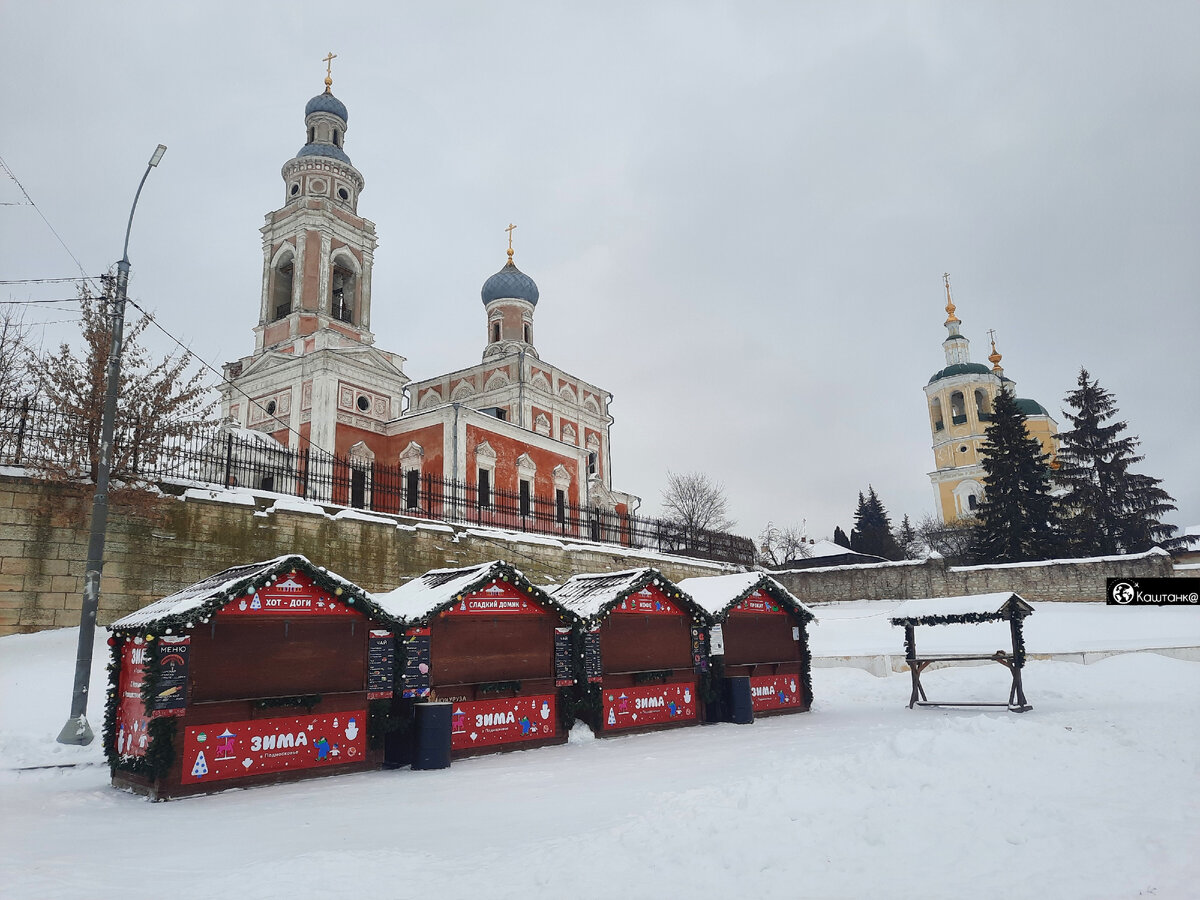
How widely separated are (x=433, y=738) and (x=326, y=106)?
112ft

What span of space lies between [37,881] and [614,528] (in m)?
22.4

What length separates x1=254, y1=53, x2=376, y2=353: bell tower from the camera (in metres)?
32.7

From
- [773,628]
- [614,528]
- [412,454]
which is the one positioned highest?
[412,454]

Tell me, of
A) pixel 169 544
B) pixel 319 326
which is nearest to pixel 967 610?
pixel 169 544

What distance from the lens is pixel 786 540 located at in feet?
239

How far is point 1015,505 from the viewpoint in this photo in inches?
1330

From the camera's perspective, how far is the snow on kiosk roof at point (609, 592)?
13359 mm

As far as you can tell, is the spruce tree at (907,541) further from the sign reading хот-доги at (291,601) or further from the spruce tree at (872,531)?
the sign reading хот-доги at (291,601)

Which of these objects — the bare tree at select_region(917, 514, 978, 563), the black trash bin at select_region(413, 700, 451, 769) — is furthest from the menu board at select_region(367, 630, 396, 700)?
the bare tree at select_region(917, 514, 978, 563)

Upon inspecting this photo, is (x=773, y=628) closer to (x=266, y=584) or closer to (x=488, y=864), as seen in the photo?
(x=266, y=584)

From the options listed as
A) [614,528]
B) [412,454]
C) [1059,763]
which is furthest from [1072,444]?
[1059,763]

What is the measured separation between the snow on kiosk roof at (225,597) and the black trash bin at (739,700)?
6962 mm

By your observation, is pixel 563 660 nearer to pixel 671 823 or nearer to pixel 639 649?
pixel 639 649

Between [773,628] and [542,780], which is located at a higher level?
[773,628]
